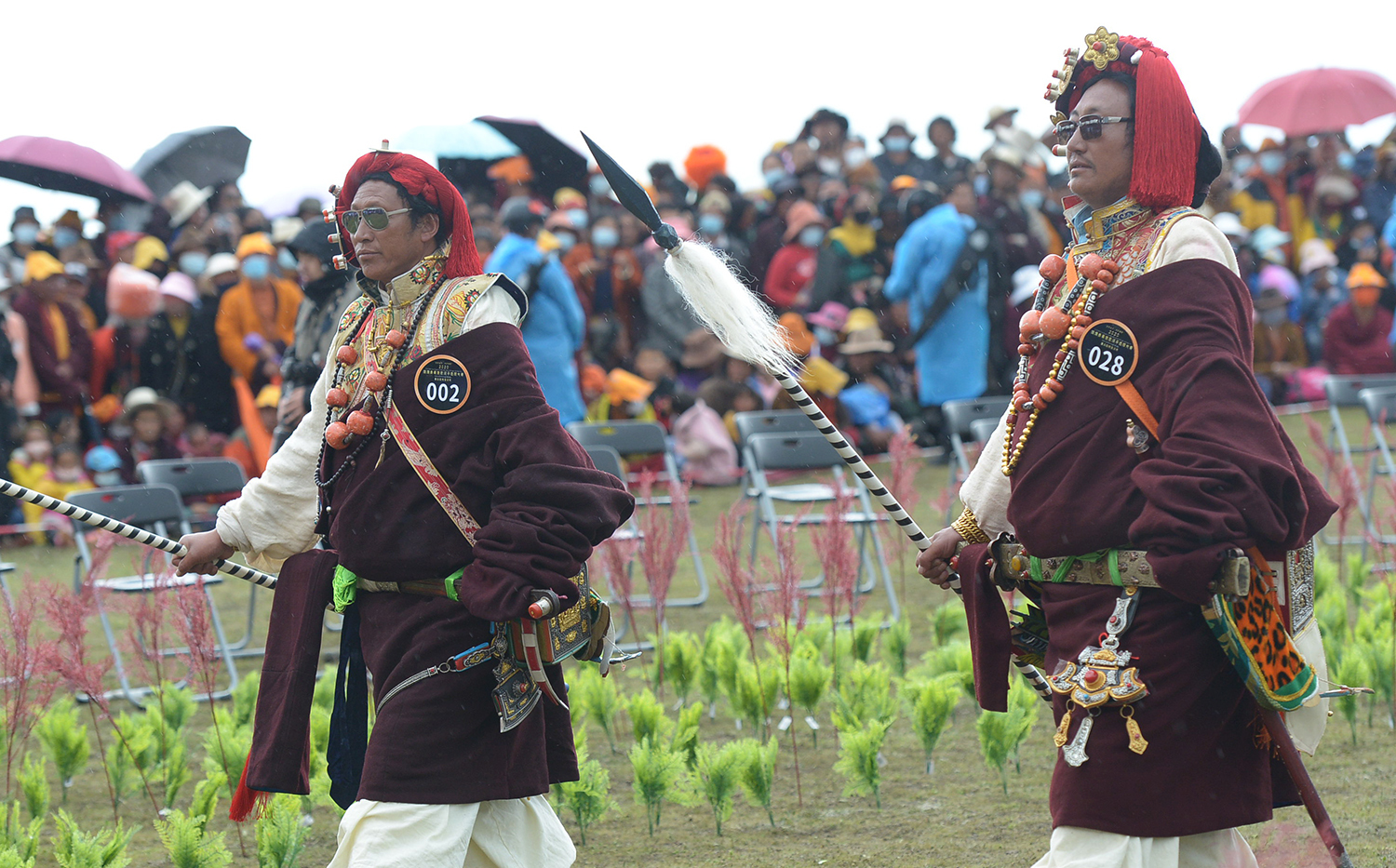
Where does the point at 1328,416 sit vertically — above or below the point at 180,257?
below

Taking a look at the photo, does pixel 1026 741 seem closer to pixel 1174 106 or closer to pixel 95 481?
pixel 1174 106

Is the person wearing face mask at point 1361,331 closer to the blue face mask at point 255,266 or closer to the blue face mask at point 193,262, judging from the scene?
the blue face mask at point 255,266

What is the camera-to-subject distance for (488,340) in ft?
11.0

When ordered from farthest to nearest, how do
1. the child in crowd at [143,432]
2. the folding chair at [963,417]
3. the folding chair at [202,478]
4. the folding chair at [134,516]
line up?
the child in crowd at [143,432]
the folding chair at [963,417]
the folding chair at [202,478]
the folding chair at [134,516]

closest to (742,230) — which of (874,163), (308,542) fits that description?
(874,163)

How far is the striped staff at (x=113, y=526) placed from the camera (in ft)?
Result: 11.4

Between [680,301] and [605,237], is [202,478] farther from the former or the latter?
[605,237]

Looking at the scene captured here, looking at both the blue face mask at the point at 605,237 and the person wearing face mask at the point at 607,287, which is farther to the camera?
the blue face mask at the point at 605,237

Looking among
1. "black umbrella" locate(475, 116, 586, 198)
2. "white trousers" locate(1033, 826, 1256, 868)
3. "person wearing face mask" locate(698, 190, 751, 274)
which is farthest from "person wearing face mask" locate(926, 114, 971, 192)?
"white trousers" locate(1033, 826, 1256, 868)

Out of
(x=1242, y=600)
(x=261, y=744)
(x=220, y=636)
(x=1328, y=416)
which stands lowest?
(x=1328, y=416)

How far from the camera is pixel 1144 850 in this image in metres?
2.79

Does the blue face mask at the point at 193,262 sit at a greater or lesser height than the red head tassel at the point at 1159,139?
lesser

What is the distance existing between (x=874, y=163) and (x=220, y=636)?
8.93m

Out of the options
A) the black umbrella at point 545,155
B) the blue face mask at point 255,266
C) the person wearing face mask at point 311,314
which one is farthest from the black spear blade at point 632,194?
the black umbrella at point 545,155
